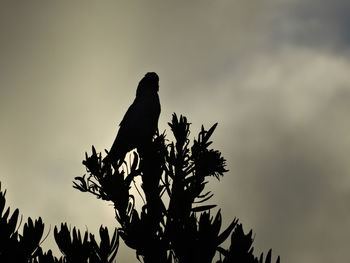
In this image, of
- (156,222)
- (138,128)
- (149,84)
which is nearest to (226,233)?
(156,222)

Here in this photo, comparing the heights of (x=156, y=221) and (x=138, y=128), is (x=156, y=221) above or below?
below

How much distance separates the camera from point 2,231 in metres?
2.87

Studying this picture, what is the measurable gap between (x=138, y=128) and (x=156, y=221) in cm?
254

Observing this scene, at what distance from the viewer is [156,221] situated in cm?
308

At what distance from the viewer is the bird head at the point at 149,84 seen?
6969 millimetres

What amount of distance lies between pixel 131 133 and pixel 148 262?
279cm

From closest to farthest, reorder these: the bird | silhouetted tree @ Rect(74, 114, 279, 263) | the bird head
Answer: silhouetted tree @ Rect(74, 114, 279, 263)
the bird
the bird head

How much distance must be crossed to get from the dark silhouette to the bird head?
8.81 feet

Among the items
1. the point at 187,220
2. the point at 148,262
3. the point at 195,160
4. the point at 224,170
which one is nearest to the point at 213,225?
the point at 187,220

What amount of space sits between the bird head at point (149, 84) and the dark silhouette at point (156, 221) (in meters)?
2.69

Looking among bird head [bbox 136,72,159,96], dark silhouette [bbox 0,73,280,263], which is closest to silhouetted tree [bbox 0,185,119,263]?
dark silhouette [bbox 0,73,280,263]

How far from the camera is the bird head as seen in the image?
6969mm

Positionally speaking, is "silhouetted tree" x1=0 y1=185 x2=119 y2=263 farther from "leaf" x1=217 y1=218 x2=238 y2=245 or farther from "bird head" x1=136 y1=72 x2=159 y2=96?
"bird head" x1=136 y1=72 x2=159 y2=96

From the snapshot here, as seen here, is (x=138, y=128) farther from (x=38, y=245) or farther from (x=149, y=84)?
(x=38, y=245)
